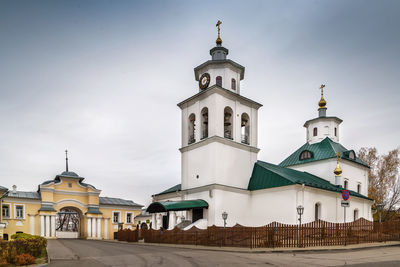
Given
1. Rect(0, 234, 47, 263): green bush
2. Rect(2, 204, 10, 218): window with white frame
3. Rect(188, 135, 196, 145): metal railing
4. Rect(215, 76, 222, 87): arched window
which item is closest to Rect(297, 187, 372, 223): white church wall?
Rect(188, 135, 196, 145): metal railing

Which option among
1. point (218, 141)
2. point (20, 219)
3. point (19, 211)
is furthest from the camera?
point (19, 211)

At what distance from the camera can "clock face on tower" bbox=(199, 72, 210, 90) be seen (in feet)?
89.6

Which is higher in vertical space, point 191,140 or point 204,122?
point 204,122

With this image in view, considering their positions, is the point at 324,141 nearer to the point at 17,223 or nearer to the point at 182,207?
the point at 182,207

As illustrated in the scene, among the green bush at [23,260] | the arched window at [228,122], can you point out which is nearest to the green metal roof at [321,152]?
the arched window at [228,122]

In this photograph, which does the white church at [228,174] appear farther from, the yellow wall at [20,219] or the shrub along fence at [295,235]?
the yellow wall at [20,219]

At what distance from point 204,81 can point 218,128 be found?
4719 mm

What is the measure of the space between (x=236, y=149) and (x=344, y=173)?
584 inches

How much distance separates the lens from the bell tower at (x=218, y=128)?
2528 cm

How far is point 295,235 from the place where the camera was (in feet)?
54.1

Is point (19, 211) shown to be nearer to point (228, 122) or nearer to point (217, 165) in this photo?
point (217, 165)

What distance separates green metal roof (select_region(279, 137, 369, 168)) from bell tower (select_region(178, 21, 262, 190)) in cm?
1051

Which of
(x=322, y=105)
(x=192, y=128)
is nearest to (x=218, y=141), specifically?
(x=192, y=128)

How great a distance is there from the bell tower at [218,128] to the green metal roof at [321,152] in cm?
1051
